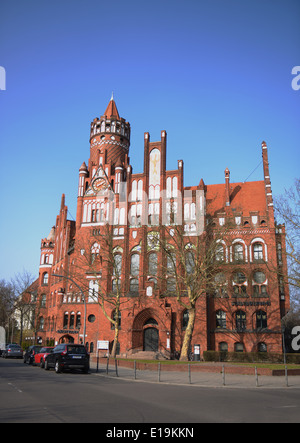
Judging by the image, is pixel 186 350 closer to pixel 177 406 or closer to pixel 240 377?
pixel 240 377

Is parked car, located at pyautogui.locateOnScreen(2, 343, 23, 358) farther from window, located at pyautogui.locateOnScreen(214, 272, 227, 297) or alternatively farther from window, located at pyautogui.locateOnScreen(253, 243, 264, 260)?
window, located at pyautogui.locateOnScreen(253, 243, 264, 260)

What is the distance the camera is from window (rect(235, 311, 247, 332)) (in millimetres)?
40219

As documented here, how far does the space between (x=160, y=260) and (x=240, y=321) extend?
10202 millimetres

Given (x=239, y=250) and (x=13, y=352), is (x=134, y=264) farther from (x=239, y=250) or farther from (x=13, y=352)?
(x=13, y=352)

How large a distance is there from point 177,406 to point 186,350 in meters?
22.1

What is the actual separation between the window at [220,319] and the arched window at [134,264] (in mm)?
9570

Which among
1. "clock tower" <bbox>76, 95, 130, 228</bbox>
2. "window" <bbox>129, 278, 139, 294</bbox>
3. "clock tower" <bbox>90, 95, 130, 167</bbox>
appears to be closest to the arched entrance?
A: "window" <bbox>129, 278, 139, 294</bbox>

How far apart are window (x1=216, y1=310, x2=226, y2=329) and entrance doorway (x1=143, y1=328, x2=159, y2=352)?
6.42 m

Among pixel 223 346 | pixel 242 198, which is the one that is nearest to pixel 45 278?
pixel 223 346

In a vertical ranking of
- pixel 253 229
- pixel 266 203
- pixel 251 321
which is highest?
pixel 266 203

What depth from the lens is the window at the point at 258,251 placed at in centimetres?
4180

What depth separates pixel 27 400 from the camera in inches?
431
